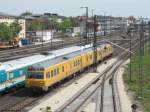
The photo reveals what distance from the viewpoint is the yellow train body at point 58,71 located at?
37375 mm

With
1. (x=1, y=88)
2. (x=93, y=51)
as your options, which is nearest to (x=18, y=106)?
(x=1, y=88)

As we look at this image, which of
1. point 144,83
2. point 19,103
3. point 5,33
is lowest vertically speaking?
point 144,83

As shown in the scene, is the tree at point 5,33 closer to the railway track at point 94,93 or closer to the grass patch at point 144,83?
the grass patch at point 144,83

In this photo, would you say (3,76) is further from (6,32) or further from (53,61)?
(6,32)

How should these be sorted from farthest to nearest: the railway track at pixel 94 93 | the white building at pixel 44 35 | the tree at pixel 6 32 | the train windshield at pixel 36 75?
the white building at pixel 44 35 → the tree at pixel 6 32 → the train windshield at pixel 36 75 → the railway track at pixel 94 93

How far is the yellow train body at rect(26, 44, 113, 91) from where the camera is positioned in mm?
37375

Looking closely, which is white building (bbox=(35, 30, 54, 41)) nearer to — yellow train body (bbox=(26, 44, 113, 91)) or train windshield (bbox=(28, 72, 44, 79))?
yellow train body (bbox=(26, 44, 113, 91))

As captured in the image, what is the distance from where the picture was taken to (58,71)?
41.3 m

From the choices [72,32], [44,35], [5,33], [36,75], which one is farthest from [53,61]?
[72,32]

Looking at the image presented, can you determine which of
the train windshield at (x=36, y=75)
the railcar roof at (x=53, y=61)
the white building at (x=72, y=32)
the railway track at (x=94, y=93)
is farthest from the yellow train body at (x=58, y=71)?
the white building at (x=72, y=32)

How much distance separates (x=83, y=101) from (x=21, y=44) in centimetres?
7323

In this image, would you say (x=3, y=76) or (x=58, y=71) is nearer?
(x=3, y=76)

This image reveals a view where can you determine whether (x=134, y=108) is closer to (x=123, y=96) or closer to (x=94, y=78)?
(x=123, y=96)

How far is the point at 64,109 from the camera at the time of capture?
3231 cm
